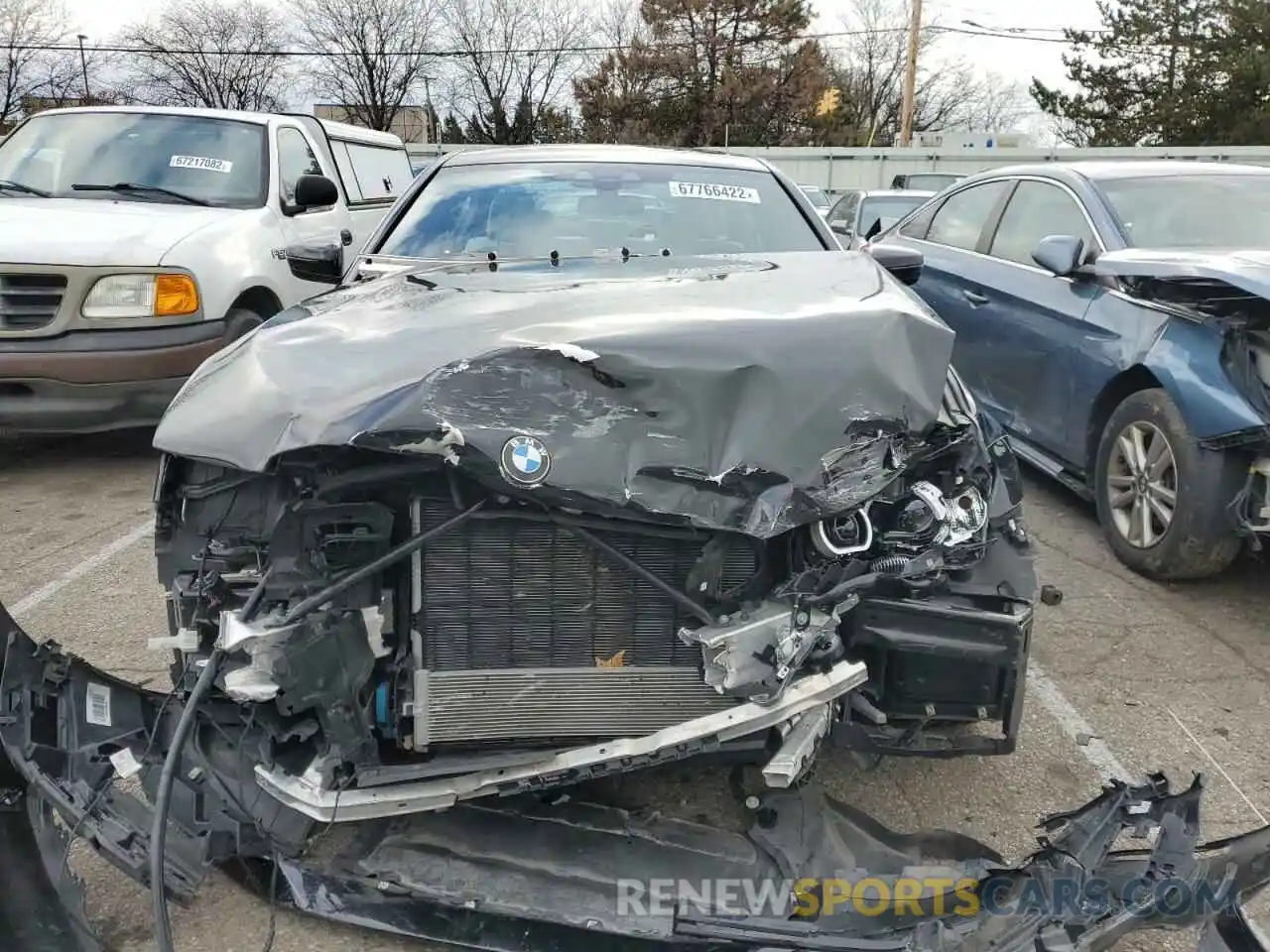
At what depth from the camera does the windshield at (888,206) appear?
11266 millimetres

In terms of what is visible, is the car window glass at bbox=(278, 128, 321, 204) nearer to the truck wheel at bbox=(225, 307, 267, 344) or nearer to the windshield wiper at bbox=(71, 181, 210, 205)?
the windshield wiper at bbox=(71, 181, 210, 205)

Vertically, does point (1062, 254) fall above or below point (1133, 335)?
above

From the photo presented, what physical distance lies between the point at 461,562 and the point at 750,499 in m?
0.63

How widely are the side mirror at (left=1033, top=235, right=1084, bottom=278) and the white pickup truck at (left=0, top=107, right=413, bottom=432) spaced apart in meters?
3.09

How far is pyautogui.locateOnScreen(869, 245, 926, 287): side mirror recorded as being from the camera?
11.8 ft

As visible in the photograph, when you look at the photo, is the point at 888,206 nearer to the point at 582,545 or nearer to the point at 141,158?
the point at 141,158

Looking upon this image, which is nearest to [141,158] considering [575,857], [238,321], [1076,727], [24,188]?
[24,188]

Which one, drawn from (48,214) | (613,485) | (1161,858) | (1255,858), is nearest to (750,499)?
(613,485)

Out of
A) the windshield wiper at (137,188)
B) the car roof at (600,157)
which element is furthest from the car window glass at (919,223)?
the windshield wiper at (137,188)

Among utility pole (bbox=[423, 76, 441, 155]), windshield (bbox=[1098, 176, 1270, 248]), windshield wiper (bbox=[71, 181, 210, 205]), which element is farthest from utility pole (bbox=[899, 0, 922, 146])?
windshield wiper (bbox=[71, 181, 210, 205])

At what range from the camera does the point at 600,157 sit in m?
4.00

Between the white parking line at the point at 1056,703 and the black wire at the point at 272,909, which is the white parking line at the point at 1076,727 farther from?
the black wire at the point at 272,909

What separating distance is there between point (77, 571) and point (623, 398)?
3354 millimetres

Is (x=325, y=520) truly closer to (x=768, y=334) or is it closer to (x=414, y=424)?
(x=414, y=424)
